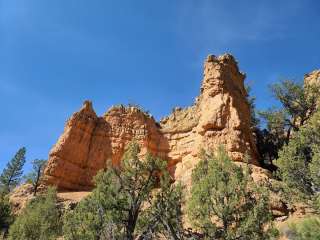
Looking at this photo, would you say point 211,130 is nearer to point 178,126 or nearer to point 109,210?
point 178,126

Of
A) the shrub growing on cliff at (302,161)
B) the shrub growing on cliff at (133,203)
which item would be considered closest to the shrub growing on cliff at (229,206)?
the shrub growing on cliff at (133,203)

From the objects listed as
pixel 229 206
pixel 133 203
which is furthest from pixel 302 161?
pixel 133 203

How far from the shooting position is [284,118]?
166ft

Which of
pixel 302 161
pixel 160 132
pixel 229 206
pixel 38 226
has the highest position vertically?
pixel 160 132

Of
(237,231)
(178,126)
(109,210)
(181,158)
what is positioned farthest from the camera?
(178,126)

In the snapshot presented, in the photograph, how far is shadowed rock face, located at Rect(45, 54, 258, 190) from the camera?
155 ft

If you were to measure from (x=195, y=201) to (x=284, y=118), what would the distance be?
34.1 metres

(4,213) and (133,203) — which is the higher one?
(4,213)

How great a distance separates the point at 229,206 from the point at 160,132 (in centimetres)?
3485

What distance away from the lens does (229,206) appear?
1952cm

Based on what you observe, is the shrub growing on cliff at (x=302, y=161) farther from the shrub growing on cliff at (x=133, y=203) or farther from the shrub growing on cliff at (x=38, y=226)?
the shrub growing on cliff at (x=38, y=226)

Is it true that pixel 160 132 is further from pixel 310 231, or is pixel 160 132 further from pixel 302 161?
pixel 310 231

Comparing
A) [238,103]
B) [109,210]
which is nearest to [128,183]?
[109,210]

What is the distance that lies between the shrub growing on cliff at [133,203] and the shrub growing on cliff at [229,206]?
8.88 feet
